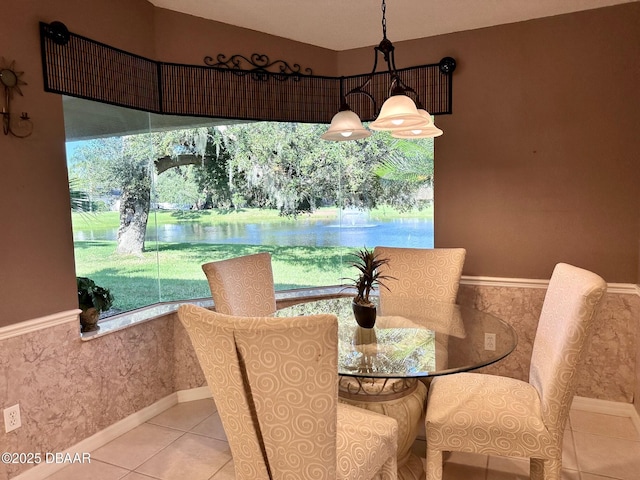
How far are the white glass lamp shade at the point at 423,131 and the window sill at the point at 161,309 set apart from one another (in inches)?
64.7

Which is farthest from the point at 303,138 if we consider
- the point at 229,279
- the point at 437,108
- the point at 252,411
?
the point at 252,411

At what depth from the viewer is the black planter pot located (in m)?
2.13

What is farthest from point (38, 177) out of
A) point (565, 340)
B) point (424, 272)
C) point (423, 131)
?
point (565, 340)

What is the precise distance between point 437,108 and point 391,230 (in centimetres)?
101

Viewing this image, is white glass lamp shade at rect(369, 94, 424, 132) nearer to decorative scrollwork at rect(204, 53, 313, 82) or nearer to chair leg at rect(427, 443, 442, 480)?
chair leg at rect(427, 443, 442, 480)

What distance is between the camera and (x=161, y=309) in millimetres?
2990

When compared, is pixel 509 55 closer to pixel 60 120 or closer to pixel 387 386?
pixel 387 386

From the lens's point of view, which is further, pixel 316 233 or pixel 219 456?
pixel 316 233

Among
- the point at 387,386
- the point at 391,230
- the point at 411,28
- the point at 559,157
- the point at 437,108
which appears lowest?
the point at 387,386

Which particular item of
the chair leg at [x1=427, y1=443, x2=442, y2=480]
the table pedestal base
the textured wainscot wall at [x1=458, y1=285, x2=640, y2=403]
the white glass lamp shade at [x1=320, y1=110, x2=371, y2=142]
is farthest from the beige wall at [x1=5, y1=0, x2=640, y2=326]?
the chair leg at [x1=427, y1=443, x2=442, y2=480]

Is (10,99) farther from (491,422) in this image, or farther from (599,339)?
(599,339)

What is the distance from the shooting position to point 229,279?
2.52 m

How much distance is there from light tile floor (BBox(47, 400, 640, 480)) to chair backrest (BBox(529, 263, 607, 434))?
2.21 feet

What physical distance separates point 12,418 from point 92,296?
2.54ft
